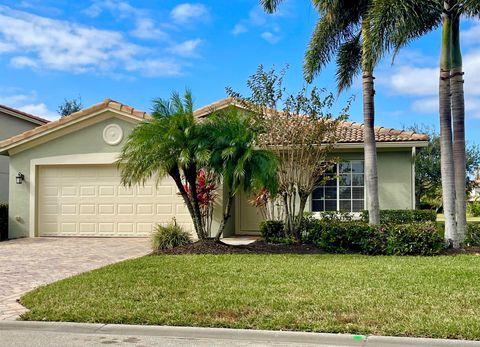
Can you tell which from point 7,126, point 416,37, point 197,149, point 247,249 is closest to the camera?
point 197,149

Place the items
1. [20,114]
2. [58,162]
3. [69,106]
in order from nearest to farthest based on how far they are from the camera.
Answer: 1. [58,162]
2. [20,114]
3. [69,106]

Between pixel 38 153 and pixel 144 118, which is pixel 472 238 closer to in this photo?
pixel 144 118

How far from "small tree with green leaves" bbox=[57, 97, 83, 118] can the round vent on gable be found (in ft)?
61.4

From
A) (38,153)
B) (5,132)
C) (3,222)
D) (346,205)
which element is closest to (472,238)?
(346,205)

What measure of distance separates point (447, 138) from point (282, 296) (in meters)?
7.27

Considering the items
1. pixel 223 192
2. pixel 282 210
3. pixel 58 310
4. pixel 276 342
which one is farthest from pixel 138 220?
pixel 276 342

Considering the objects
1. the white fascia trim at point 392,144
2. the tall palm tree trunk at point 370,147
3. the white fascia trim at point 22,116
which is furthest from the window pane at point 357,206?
the white fascia trim at point 22,116

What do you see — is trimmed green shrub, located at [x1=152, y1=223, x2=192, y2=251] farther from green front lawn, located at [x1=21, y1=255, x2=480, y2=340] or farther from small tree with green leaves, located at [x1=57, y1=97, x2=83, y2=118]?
small tree with green leaves, located at [x1=57, y1=97, x2=83, y2=118]

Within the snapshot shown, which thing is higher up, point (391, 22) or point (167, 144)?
point (391, 22)

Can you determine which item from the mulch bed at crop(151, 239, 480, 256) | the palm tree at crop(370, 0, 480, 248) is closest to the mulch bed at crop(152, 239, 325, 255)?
the mulch bed at crop(151, 239, 480, 256)

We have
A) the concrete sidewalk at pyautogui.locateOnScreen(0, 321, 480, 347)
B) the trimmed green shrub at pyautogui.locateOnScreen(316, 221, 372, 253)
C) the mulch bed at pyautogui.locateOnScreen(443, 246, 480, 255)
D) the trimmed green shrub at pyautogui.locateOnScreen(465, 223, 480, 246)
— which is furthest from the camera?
the trimmed green shrub at pyautogui.locateOnScreen(465, 223, 480, 246)

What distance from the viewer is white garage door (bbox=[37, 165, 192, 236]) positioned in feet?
53.1

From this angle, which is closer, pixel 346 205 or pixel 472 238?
pixel 472 238

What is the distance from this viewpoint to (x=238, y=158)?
11320 millimetres
